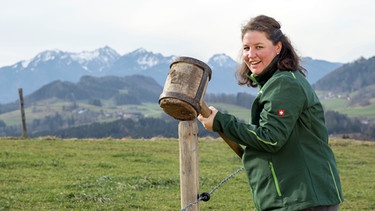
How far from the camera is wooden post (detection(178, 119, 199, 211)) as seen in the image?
15.3ft

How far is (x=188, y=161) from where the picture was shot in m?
4.71

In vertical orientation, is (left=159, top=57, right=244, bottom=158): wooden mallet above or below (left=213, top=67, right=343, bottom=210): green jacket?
above

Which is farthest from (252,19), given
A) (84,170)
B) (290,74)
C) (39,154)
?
(39,154)

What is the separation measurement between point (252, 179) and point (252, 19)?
1.38 meters

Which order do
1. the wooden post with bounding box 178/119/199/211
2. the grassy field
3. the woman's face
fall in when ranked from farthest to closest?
the grassy field
the wooden post with bounding box 178/119/199/211
the woman's face

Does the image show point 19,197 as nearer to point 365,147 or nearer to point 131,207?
point 131,207

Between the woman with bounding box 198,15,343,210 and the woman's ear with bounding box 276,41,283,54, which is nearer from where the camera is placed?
the woman with bounding box 198,15,343,210

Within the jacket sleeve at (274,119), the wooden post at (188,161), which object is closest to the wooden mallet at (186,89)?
the wooden post at (188,161)

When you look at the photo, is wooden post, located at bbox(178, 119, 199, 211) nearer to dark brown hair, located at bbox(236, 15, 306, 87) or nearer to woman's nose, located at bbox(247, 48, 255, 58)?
woman's nose, located at bbox(247, 48, 255, 58)

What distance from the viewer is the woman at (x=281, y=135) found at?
4.04m

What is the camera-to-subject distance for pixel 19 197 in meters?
11.6

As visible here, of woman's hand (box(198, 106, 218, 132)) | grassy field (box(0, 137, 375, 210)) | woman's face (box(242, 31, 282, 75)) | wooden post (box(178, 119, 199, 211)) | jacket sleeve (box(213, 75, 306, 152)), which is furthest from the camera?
grassy field (box(0, 137, 375, 210))

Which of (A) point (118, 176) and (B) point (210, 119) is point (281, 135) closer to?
(B) point (210, 119)

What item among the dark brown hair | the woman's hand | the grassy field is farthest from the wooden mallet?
the grassy field
